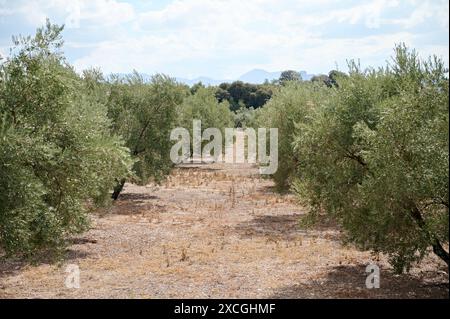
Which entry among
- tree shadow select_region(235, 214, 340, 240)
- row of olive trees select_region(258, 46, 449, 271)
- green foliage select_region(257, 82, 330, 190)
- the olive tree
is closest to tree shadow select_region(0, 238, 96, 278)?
tree shadow select_region(235, 214, 340, 240)

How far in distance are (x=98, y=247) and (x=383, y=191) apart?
37.3ft

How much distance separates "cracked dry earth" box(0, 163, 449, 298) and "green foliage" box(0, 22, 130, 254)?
1.89 metres

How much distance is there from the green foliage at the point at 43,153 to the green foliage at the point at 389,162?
6.11 meters

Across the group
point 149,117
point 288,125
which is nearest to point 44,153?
point 288,125

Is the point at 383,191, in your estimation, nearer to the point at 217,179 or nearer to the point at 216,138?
the point at 217,179

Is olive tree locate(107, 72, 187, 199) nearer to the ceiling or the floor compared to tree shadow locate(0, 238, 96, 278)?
nearer to the ceiling

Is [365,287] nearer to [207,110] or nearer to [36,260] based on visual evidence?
[36,260]

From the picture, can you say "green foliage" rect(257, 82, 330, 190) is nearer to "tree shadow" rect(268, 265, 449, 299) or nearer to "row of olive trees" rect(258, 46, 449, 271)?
"row of olive trees" rect(258, 46, 449, 271)

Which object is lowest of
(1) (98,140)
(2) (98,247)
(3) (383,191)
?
(2) (98,247)

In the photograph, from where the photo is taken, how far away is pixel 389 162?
10.9m

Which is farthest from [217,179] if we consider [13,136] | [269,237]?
[13,136]

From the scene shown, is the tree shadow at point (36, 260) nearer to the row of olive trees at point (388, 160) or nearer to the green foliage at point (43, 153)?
the green foliage at point (43, 153)

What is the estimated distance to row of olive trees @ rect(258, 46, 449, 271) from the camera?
10234mm
